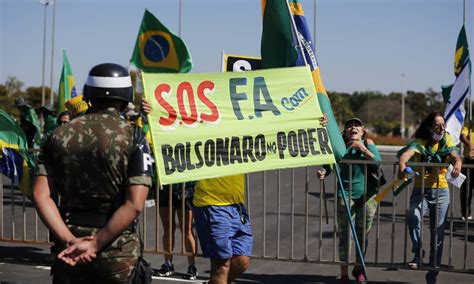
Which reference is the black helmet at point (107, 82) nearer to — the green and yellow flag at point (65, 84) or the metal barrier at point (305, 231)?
the metal barrier at point (305, 231)

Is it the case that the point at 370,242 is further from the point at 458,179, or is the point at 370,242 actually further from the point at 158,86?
the point at 158,86

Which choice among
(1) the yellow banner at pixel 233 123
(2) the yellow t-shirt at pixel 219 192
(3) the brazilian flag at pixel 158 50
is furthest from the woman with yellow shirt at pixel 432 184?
(3) the brazilian flag at pixel 158 50

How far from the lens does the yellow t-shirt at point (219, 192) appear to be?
5.74 m

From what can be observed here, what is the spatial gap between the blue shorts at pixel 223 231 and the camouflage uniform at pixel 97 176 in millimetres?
2014

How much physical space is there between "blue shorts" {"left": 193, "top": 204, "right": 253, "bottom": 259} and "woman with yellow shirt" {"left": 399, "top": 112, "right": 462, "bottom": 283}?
208cm

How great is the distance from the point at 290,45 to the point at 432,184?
2.36 meters

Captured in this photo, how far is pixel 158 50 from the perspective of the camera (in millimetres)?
11648

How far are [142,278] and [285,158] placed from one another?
211 centimetres

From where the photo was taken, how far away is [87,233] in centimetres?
359

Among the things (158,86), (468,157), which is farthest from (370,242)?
(158,86)

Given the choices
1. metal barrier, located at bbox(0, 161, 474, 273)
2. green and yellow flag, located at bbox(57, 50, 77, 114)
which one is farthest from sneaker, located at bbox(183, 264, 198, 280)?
green and yellow flag, located at bbox(57, 50, 77, 114)

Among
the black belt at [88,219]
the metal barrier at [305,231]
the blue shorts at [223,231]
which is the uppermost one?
the black belt at [88,219]

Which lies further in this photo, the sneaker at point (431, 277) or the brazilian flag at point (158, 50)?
the brazilian flag at point (158, 50)

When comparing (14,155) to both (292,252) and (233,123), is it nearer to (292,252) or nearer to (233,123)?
(292,252)
